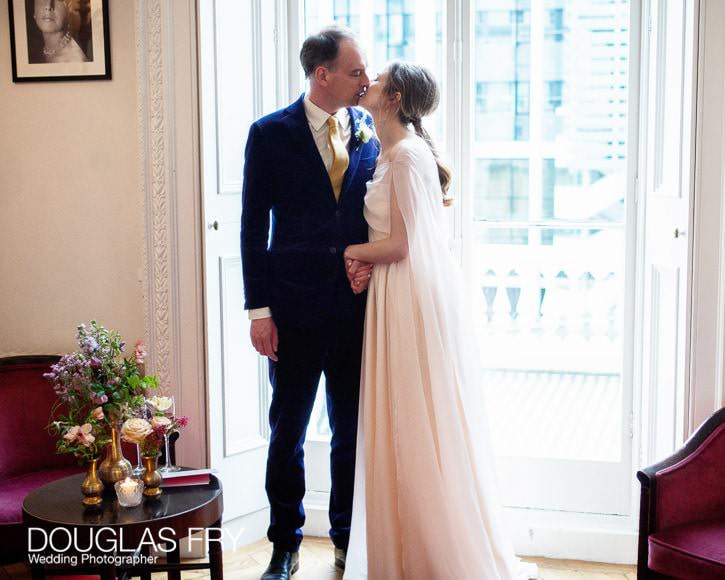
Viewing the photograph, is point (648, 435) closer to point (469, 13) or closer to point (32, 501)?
point (469, 13)

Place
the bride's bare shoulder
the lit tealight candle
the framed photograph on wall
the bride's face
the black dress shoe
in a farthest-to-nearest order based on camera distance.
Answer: the framed photograph on wall → the black dress shoe → the bride's face → the bride's bare shoulder → the lit tealight candle

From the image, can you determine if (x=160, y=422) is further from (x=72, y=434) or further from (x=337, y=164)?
(x=337, y=164)

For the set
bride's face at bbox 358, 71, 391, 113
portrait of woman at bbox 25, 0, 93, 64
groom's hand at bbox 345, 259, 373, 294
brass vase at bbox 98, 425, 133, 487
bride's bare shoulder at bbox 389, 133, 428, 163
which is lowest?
brass vase at bbox 98, 425, 133, 487

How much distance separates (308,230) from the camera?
302cm

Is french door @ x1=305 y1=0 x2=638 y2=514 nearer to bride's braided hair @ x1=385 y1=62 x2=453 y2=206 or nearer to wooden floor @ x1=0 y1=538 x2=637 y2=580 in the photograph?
wooden floor @ x1=0 y1=538 x2=637 y2=580

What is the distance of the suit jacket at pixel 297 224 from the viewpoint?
302 cm

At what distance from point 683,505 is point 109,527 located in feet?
5.53

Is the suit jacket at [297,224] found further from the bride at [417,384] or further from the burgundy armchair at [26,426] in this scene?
the burgundy armchair at [26,426]

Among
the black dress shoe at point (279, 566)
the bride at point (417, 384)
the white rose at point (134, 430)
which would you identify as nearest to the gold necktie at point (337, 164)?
the bride at point (417, 384)

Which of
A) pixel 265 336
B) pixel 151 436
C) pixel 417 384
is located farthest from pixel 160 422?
pixel 417 384

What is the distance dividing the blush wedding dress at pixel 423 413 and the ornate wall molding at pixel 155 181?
0.88 metres

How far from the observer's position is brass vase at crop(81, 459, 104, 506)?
2609mm

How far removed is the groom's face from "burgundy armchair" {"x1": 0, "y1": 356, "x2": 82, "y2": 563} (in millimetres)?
1504

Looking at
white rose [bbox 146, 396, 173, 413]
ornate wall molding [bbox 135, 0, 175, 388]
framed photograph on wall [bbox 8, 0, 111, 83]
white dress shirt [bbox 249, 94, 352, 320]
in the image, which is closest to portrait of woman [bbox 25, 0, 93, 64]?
framed photograph on wall [bbox 8, 0, 111, 83]
